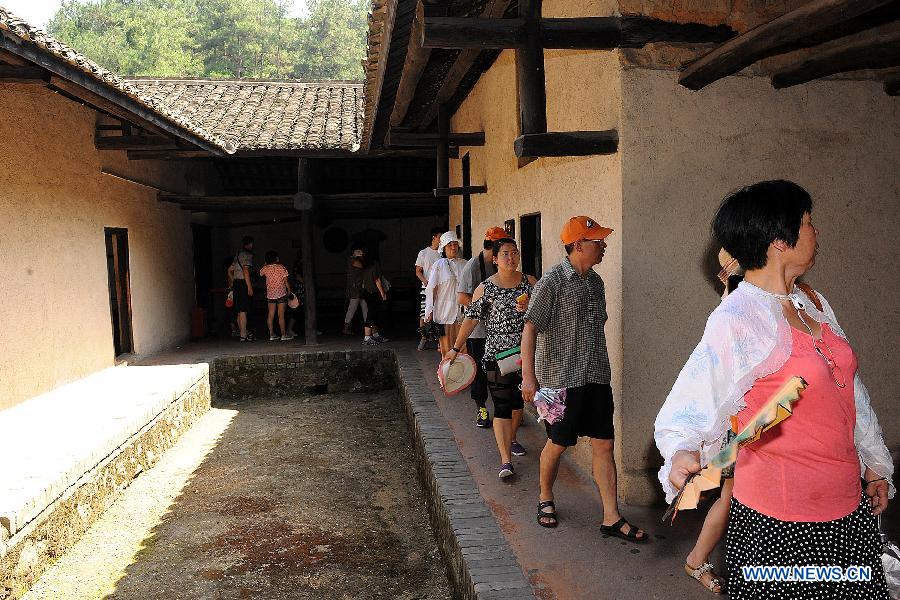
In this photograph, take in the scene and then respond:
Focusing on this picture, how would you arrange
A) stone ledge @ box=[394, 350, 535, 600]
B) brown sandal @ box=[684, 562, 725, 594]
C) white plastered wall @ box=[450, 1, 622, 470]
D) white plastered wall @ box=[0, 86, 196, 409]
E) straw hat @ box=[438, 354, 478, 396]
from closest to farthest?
brown sandal @ box=[684, 562, 725, 594]
stone ledge @ box=[394, 350, 535, 600]
white plastered wall @ box=[450, 1, 622, 470]
straw hat @ box=[438, 354, 478, 396]
white plastered wall @ box=[0, 86, 196, 409]

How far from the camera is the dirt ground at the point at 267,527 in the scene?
455 centimetres

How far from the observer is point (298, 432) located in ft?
27.6

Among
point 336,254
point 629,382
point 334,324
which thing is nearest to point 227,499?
point 629,382

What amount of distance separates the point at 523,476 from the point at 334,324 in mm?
10762

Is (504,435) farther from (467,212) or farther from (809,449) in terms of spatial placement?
(467,212)

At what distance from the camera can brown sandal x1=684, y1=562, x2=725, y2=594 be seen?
315cm

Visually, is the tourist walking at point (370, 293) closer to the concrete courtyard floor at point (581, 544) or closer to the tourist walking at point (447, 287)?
the tourist walking at point (447, 287)

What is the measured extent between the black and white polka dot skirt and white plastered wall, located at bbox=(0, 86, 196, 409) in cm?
715

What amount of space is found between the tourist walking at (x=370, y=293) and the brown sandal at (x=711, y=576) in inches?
344

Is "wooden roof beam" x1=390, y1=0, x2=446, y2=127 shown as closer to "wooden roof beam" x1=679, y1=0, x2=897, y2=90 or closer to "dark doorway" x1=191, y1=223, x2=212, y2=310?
"wooden roof beam" x1=679, y1=0, x2=897, y2=90

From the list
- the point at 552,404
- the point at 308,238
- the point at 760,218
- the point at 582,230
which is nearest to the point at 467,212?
the point at 308,238

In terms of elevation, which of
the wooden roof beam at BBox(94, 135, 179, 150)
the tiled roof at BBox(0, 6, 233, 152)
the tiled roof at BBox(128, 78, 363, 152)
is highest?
the tiled roof at BBox(128, 78, 363, 152)

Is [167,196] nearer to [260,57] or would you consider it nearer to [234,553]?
[234,553]

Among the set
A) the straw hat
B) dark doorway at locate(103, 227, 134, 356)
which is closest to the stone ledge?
the straw hat
